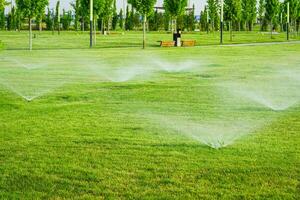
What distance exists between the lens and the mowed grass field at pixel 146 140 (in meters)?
5.70

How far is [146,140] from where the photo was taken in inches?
307

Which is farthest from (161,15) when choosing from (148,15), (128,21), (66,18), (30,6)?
(30,6)

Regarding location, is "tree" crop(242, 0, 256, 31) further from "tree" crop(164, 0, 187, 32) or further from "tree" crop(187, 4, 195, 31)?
"tree" crop(164, 0, 187, 32)

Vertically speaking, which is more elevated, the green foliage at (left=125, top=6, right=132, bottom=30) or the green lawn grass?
the green foliage at (left=125, top=6, right=132, bottom=30)

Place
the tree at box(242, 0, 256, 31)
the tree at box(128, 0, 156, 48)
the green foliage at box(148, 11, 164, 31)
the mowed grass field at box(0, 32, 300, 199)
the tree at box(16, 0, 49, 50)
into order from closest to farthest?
1. the mowed grass field at box(0, 32, 300, 199)
2. the tree at box(16, 0, 49, 50)
3. the tree at box(128, 0, 156, 48)
4. the tree at box(242, 0, 256, 31)
5. the green foliage at box(148, 11, 164, 31)

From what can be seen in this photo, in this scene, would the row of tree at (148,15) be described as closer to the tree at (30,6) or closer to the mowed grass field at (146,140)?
the tree at (30,6)

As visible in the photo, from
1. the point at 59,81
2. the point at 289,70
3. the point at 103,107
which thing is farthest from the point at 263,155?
the point at 289,70

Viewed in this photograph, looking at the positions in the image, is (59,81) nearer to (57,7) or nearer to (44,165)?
(44,165)

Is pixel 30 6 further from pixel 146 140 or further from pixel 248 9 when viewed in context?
pixel 248 9

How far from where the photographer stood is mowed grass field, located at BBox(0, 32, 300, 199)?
224 inches

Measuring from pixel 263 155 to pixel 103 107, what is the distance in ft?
15.8

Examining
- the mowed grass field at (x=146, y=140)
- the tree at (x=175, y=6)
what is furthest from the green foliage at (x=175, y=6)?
the mowed grass field at (x=146, y=140)

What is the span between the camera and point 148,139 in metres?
7.87

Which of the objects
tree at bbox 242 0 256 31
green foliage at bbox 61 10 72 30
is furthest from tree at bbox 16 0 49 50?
green foliage at bbox 61 10 72 30
